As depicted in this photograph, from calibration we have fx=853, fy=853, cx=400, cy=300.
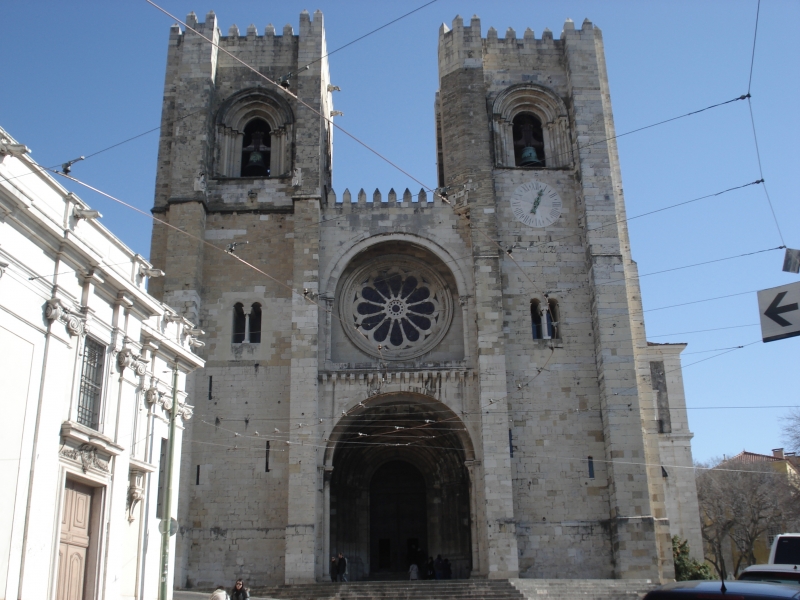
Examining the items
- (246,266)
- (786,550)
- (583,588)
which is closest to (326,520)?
(583,588)

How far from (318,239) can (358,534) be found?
29.6 ft

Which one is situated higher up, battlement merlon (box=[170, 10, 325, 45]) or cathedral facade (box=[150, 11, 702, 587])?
battlement merlon (box=[170, 10, 325, 45])

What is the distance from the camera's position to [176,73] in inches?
1064

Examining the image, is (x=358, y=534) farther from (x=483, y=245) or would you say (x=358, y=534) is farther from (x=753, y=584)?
(x=753, y=584)

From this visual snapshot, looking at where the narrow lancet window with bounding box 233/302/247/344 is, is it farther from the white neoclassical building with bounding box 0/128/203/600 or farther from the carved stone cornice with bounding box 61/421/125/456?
the carved stone cornice with bounding box 61/421/125/456

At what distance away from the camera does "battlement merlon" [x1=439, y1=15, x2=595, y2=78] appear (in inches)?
1043

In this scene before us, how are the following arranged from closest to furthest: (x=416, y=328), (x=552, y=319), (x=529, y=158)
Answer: (x=552, y=319) < (x=416, y=328) < (x=529, y=158)

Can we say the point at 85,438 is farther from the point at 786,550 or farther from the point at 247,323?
the point at 247,323

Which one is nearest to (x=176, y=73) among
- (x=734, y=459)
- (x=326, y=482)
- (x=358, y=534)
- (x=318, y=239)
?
(x=318, y=239)

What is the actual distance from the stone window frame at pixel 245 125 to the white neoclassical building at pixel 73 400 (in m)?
11.0

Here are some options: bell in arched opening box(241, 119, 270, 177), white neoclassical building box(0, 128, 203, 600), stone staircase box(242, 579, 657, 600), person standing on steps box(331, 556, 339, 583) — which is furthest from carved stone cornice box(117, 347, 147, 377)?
bell in arched opening box(241, 119, 270, 177)

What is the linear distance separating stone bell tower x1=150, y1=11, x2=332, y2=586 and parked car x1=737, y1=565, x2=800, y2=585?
39.4ft

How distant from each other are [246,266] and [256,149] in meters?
4.74

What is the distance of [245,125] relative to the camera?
89.8 feet
